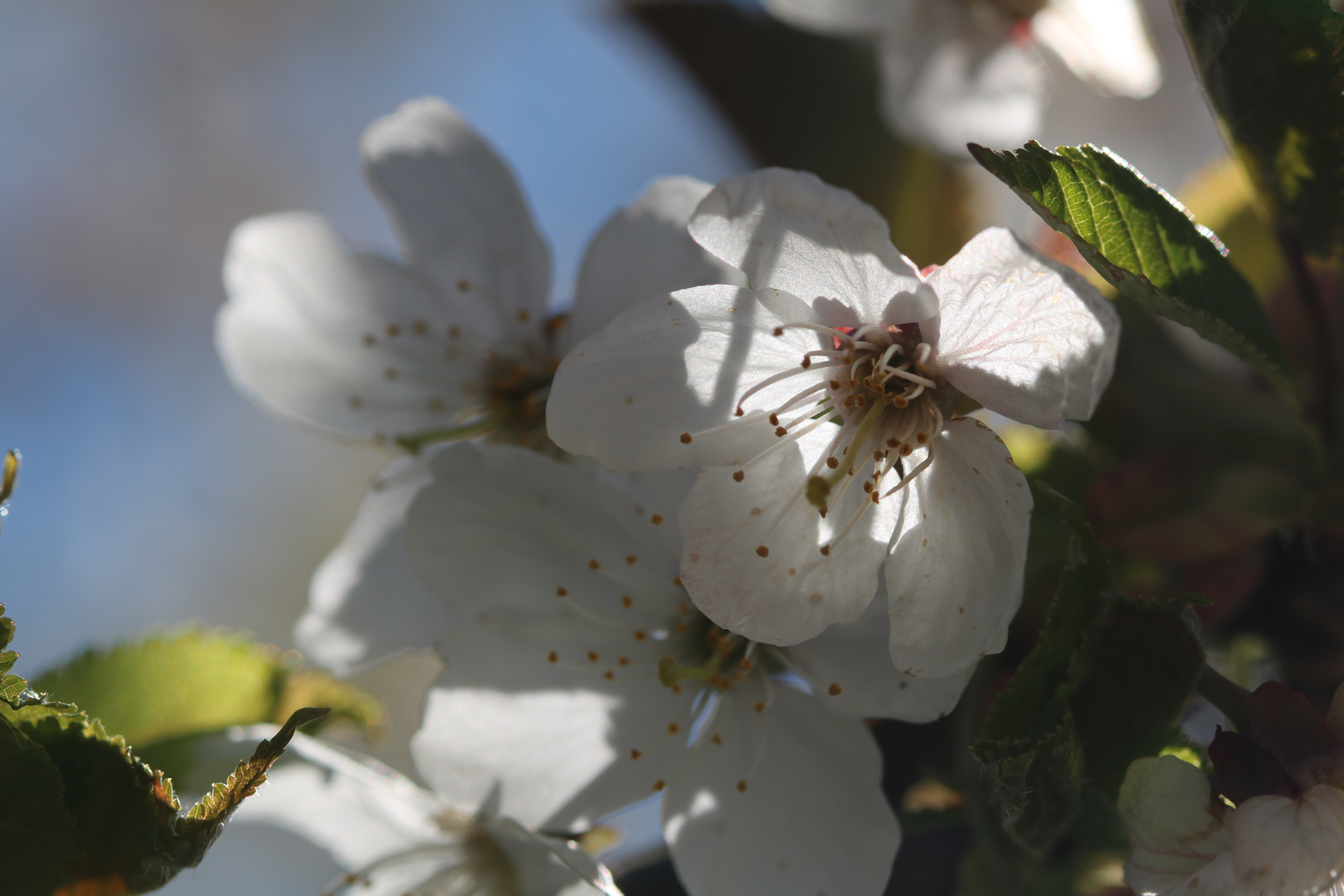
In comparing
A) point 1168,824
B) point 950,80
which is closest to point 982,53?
point 950,80

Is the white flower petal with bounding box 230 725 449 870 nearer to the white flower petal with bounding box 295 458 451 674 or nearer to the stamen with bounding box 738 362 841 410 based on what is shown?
the white flower petal with bounding box 295 458 451 674

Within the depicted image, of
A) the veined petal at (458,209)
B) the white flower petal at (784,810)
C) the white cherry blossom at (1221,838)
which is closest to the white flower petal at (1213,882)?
the white cherry blossom at (1221,838)

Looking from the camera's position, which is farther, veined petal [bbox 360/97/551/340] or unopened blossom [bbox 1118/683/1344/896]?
veined petal [bbox 360/97/551/340]

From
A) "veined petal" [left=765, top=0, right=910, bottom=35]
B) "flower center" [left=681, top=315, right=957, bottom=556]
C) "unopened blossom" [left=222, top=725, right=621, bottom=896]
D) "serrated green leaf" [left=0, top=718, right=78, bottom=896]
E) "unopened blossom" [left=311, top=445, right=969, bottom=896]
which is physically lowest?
"unopened blossom" [left=222, top=725, right=621, bottom=896]

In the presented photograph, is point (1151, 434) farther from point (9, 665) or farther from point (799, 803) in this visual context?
point (9, 665)

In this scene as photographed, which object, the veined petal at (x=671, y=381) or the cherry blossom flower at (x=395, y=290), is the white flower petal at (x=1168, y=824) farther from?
the cherry blossom flower at (x=395, y=290)

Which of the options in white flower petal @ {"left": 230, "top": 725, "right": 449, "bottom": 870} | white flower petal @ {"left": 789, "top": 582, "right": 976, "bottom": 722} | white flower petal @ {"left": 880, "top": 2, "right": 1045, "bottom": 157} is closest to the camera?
white flower petal @ {"left": 789, "top": 582, "right": 976, "bottom": 722}

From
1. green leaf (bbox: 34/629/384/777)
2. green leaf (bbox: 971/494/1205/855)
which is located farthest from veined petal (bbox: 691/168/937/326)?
green leaf (bbox: 34/629/384/777)
